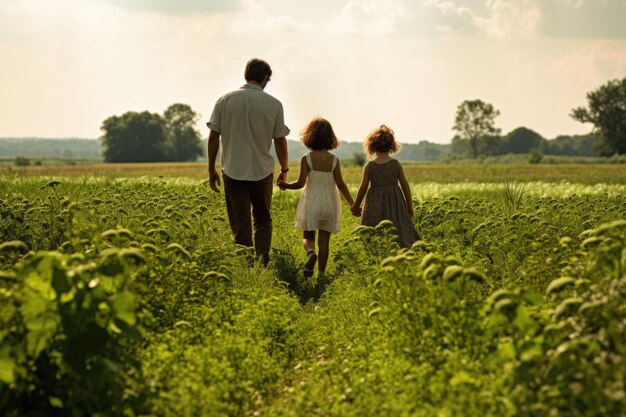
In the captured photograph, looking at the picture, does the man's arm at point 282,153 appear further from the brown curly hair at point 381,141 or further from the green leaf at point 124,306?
the green leaf at point 124,306

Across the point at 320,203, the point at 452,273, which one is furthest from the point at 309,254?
the point at 452,273

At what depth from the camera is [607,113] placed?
112 m

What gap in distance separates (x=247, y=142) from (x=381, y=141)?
172 cm

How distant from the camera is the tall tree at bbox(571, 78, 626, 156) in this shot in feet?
363

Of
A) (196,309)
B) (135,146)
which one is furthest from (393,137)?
(135,146)

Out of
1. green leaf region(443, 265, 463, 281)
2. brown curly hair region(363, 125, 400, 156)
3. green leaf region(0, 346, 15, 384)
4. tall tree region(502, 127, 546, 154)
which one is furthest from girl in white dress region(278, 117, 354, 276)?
tall tree region(502, 127, 546, 154)

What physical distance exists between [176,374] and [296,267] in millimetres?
5663

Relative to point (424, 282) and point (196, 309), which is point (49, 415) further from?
point (424, 282)

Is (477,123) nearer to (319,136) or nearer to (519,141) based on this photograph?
(519,141)

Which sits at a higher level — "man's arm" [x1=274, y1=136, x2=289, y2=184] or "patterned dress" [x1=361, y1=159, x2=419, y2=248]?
"man's arm" [x1=274, y1=136, x2=289, y2=184]

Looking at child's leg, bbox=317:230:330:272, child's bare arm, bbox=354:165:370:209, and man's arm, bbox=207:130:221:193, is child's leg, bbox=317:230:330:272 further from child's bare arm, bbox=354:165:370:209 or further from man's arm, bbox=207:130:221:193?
man's arm, bbox=207:130:221:193

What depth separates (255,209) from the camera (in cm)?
1124

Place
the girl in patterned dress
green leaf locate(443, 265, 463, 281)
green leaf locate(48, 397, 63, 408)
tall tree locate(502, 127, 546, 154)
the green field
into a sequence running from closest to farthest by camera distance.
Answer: the green field → green leaf locate(48, 397, 63, 408) → green leaf locate(443, 265, 463, 281) → the girl in patterned dress → tall tree locate(502, 127, 546, 154)

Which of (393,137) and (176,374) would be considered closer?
(176,374)
